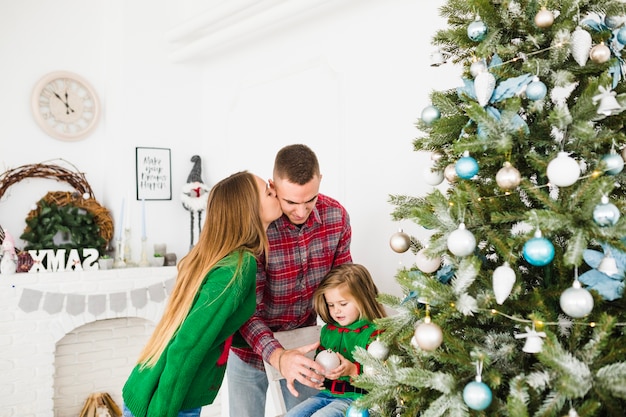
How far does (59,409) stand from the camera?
142 inches

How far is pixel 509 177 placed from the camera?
3.61 feet

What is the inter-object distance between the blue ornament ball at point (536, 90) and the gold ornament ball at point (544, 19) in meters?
0.13

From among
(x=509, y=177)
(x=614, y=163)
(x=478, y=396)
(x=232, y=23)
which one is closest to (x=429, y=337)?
(x=478, y=396)

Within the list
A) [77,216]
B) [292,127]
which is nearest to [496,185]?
[292,127]

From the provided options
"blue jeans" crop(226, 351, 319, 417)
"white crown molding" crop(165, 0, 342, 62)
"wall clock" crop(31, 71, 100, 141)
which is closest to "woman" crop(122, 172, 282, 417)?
"blue jeans" crop(226, 351, 319, 417)

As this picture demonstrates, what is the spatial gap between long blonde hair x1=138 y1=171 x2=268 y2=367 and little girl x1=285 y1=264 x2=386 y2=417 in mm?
316

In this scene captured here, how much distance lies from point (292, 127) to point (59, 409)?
2426 millimetres

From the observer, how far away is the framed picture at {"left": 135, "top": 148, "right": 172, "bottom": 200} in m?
3.90

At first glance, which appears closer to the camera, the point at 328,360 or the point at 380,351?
the point at 380,351

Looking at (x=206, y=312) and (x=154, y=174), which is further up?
(x=154, y=174)

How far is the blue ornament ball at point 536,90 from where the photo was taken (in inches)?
44.7

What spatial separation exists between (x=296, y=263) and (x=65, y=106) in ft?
8.42

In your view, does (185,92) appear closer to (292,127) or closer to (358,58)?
(292,127)

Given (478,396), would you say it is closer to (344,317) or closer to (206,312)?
(206,312)
